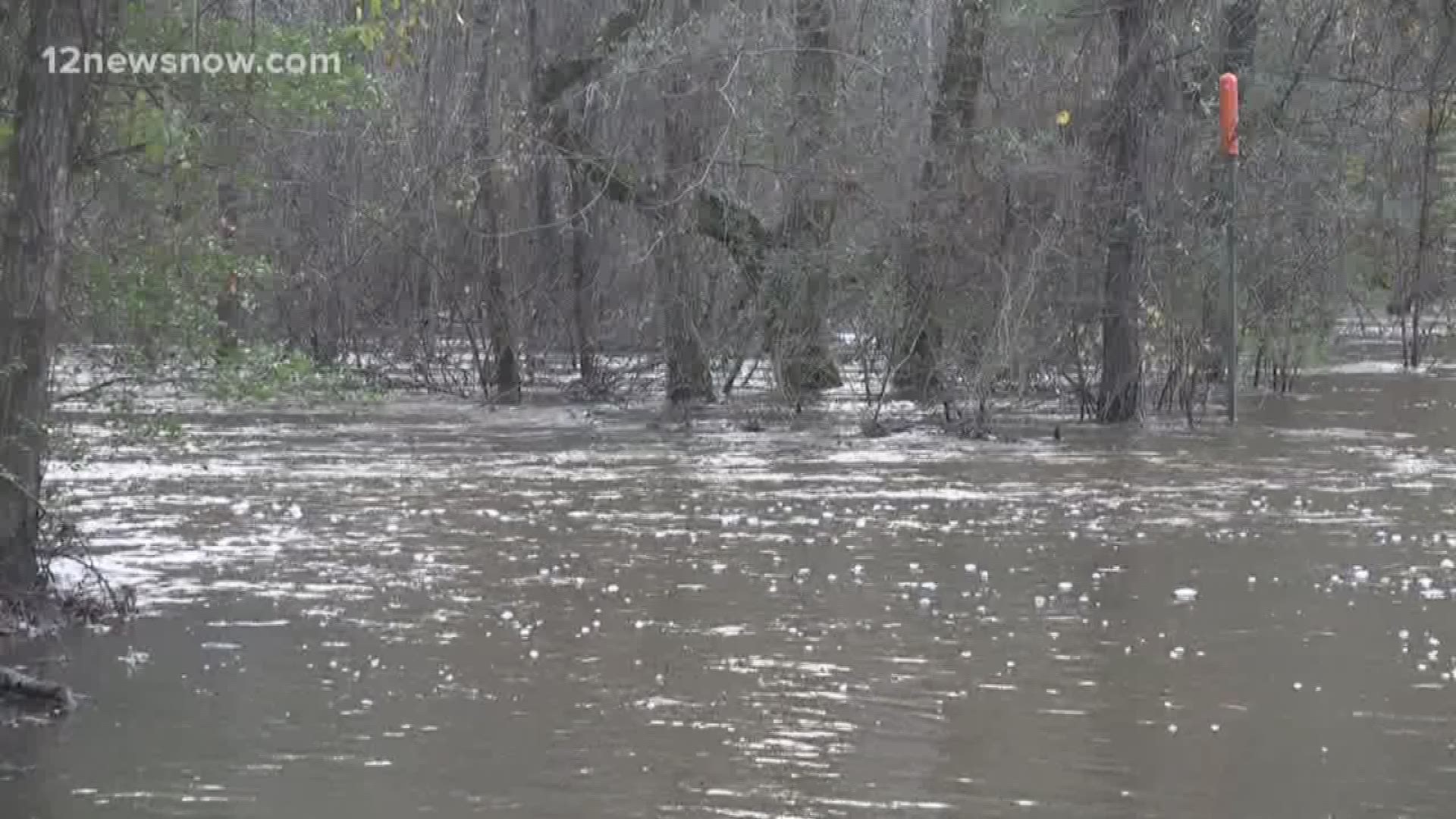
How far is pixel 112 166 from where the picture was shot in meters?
14.7

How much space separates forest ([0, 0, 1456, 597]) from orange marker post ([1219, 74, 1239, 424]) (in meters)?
0.30

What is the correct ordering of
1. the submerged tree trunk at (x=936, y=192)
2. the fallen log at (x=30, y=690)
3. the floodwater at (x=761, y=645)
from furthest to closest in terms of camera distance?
1. the submerged tree trunk at (x=936, y=192)
2. the fallen log at (x=30, y=690)
3. the floodwater at (x=761, y=645)

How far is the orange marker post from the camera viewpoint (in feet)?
84.0

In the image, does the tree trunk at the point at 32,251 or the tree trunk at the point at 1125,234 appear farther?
the tree trunk at the point at 1125,234

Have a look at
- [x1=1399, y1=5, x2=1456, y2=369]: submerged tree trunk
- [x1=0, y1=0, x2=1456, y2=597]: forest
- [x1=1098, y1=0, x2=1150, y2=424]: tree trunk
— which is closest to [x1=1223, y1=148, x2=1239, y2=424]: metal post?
[x1=0, y1=0, x2=1456, y2=597]: forest

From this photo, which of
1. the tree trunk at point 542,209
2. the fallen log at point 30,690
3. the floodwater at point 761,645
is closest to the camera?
the floodwater at point 761,645

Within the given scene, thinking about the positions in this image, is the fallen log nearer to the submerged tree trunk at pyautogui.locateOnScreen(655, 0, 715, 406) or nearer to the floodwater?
the floodwater

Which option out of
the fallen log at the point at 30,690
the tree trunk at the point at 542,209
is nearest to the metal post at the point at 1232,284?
the tree trunk at the point at 542,209

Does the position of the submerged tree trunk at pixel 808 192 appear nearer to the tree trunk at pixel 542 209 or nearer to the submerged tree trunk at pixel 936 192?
the submerged tree trunk at pixel 936 192

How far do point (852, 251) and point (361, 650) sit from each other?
1573cm

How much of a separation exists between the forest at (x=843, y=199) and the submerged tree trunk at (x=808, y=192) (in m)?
0.04

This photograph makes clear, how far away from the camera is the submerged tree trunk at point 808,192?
2830 centimetres

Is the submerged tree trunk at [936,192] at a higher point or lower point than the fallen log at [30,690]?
higher

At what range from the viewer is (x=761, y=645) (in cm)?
1288
